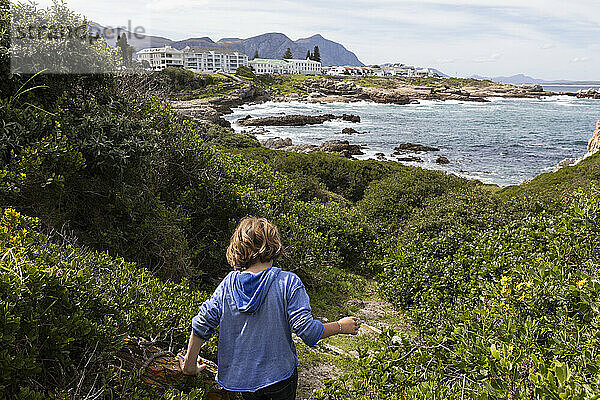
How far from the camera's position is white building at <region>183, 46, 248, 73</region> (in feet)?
386

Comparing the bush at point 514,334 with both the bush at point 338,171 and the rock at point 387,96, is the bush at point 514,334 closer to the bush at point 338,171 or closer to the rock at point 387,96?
the bush at point 338,171

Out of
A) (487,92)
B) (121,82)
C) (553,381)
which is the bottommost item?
(553,381)

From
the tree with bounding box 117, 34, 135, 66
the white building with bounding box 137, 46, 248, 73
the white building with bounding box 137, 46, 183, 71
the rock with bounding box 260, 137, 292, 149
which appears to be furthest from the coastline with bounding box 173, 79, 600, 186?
the white building with bounding box 137, 46, 248, 73

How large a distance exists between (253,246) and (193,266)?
3986 millimetres

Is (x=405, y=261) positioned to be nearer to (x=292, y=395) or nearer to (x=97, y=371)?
(x=292, y=395)

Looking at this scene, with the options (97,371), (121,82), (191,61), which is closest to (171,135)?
(121,82)

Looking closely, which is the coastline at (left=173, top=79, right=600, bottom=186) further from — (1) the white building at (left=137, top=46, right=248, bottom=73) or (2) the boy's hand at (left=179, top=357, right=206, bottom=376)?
(1) the white building at (left=137, top=46, right=248, bottom=73)

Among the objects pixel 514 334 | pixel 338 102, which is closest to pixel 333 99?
pixel 338 102

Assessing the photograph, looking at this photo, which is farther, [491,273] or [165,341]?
[491,273]

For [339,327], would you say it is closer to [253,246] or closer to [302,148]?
[253,246]

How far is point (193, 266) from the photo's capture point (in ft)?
20.8

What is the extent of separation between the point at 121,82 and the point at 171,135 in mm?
1112

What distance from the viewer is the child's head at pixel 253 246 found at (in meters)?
2.66

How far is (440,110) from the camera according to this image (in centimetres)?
8056
